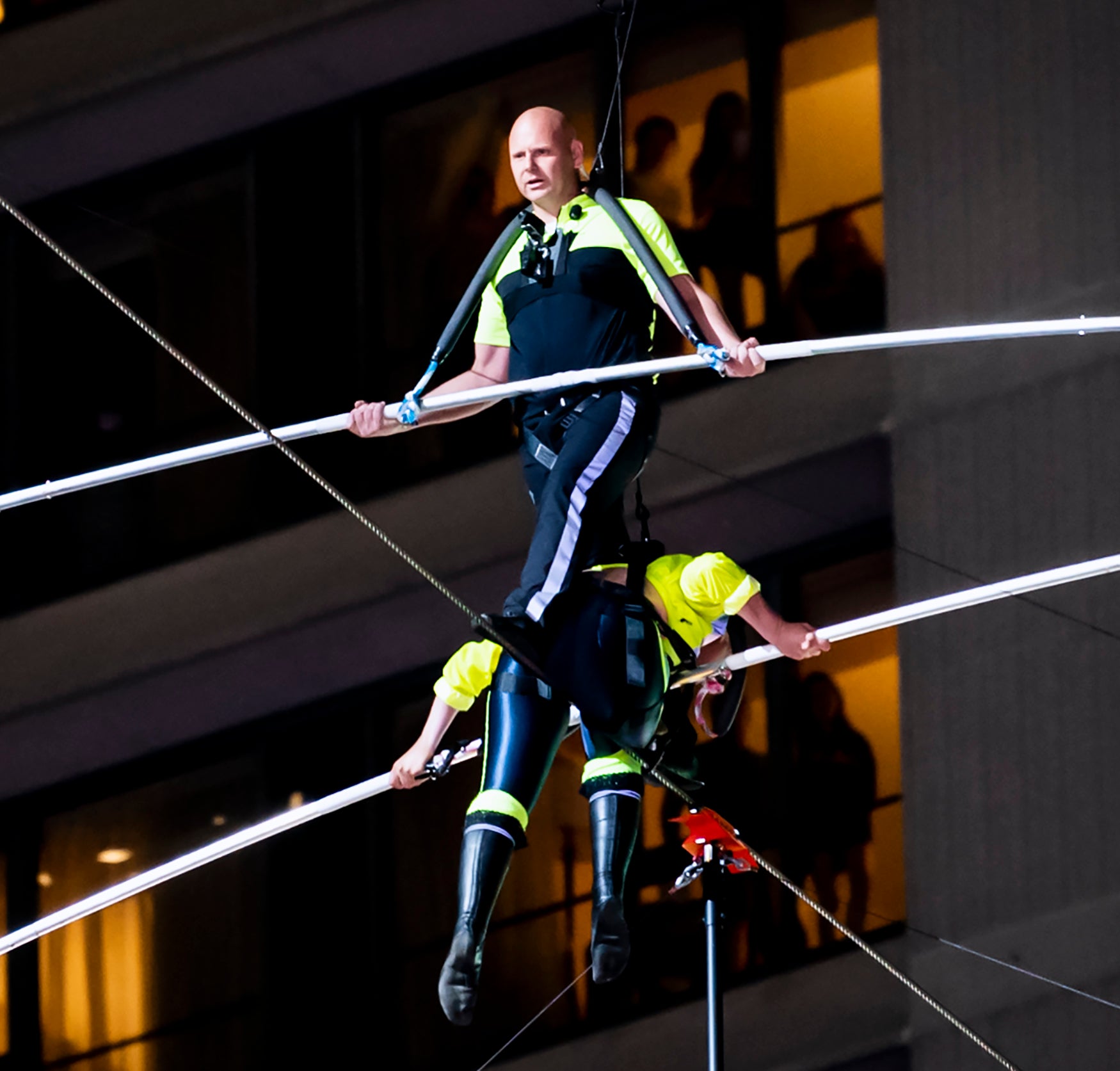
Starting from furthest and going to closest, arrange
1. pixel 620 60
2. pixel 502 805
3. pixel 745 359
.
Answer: pixel 620 60
pixel 502 805
pixel 745 359

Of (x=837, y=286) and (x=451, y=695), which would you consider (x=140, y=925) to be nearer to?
(x=451, y=695)

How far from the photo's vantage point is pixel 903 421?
6.24 meters

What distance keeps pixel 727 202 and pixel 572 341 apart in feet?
5.55

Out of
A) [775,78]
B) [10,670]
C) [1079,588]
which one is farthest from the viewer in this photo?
[10,670]

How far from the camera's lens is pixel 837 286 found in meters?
6.36

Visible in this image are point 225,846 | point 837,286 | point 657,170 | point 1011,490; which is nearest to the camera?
point 225,846

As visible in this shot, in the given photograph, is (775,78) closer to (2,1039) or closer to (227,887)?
(227,887)

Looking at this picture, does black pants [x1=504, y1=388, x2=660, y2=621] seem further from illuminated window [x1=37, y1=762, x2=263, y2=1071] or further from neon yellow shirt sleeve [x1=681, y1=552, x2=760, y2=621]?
illuminated window [x1=37, y1=762, x2=263, y2=1071]

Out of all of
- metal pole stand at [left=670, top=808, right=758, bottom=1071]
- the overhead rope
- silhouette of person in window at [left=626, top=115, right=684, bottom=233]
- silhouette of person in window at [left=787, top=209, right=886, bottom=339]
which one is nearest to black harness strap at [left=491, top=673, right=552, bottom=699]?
metal pole stand at [left=670, top=808, right=758, bottom=1071]

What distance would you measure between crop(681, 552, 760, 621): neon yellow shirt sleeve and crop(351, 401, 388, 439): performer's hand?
0.74 m

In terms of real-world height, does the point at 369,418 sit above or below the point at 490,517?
above

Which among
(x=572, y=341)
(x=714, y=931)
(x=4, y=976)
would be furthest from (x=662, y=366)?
(x=4, y=976)

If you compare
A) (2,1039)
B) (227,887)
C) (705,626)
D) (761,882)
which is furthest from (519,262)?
(2,1039)

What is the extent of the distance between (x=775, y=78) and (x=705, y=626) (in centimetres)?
217
